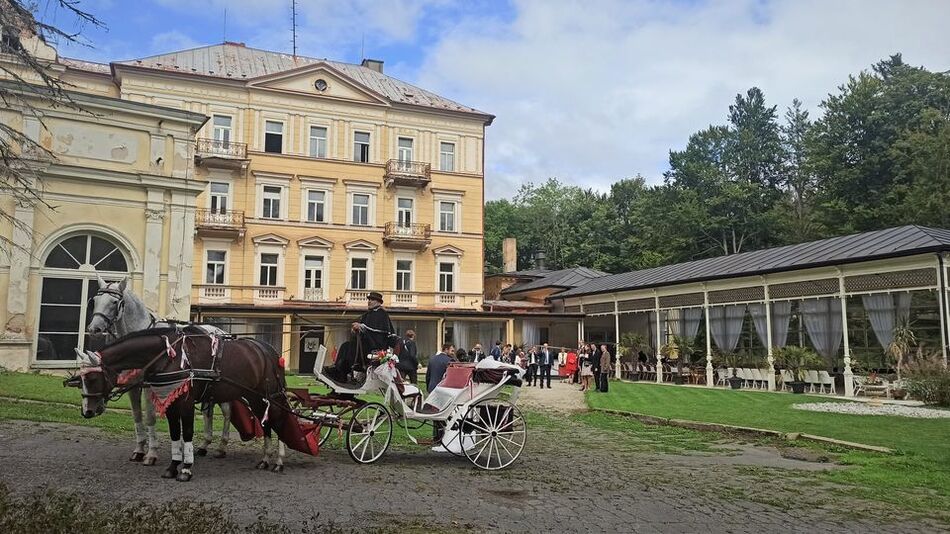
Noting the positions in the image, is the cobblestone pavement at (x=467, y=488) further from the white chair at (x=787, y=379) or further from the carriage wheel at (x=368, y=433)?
the white chair at (x=787, y=379)

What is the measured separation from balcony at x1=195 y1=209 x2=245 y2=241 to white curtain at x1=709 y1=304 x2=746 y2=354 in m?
21.0

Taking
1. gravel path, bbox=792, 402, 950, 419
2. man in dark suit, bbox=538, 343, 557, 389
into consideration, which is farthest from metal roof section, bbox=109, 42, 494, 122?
gravel path, bbox=792, 402, 950, 419

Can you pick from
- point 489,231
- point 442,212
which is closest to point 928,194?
point 442,212

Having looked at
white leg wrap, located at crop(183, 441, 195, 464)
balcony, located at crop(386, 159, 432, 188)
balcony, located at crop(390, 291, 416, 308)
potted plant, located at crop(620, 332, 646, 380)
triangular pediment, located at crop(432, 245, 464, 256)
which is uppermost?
balcony, located at crop(386, 159, 432, 188)

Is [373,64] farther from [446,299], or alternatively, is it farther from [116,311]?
[116,311]

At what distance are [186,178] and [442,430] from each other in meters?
13.7

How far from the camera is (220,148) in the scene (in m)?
33.1

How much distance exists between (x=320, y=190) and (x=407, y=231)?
15.5 ft

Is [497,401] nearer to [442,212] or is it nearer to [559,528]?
[559,528]

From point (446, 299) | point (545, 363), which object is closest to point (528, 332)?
→ point (446, 299)

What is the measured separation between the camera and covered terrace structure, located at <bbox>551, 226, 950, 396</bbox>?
18.7m

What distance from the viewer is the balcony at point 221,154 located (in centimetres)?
3262

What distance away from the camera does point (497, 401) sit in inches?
368

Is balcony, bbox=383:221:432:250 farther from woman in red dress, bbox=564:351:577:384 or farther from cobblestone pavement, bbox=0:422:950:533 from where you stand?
cobblestone pavement, bbox=0:422:950:533
